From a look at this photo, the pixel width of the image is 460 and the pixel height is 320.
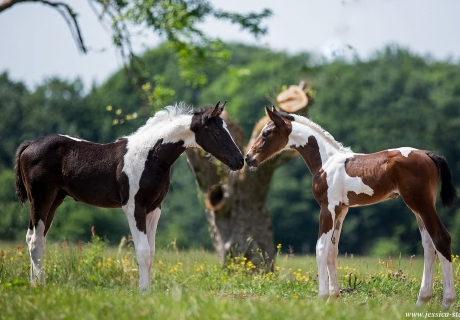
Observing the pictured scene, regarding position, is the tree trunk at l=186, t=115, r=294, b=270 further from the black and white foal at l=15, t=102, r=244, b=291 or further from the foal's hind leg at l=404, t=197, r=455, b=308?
the foal's hind leg at l=404, t=197, r=455, b=308

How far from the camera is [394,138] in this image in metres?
41.8

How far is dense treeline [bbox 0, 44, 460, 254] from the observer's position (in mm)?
37000

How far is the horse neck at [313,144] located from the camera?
899cm

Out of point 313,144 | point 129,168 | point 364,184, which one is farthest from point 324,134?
point 129,168

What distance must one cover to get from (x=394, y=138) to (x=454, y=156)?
12.8 ft

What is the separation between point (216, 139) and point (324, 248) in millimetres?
2070

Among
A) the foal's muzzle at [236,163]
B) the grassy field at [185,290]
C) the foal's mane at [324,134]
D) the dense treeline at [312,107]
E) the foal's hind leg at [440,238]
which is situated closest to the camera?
the grassy field at [185,290]

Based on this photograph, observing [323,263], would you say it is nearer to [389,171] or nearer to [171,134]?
[389,171]

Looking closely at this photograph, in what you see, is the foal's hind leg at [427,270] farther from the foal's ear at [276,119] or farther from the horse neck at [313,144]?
the foal's ear at [276,119]

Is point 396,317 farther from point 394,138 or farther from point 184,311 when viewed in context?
point 394,138

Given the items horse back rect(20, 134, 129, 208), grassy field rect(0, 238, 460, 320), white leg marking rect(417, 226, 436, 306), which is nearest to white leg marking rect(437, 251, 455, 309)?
grassy field rect(0, 238, 460, 320)

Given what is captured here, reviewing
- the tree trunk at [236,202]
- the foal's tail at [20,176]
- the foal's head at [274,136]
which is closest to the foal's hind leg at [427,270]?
the foal's head at [274,136]

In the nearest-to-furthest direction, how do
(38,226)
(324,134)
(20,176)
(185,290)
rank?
(185,290)
(324,134)
(38,226)
(20,176)

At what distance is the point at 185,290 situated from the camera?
7711 millimetres
